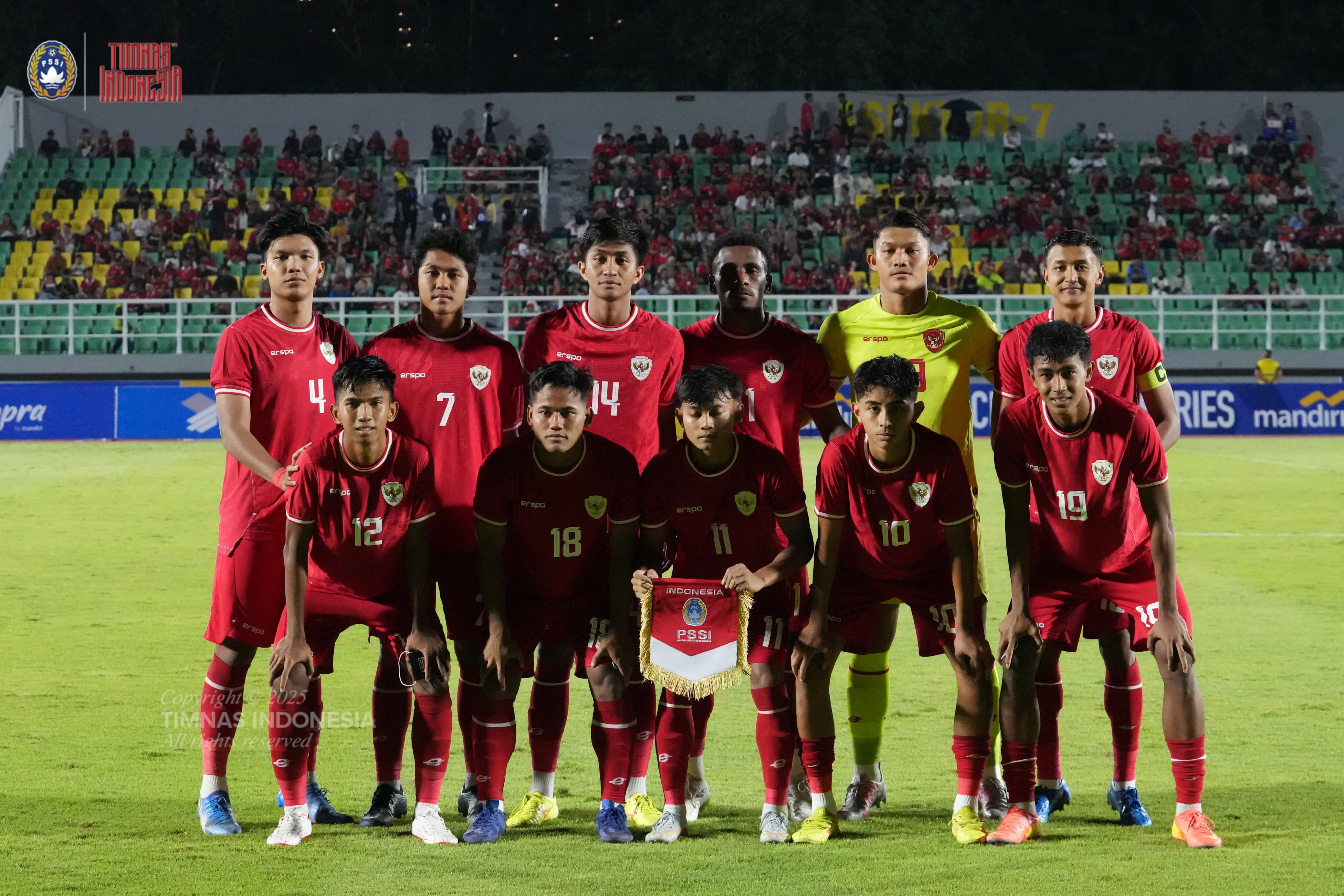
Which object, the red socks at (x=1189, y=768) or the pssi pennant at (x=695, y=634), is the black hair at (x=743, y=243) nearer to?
the pssi pennant at (x=695, y=634)

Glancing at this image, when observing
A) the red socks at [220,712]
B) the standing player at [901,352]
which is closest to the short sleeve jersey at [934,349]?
the standing player at [901,352]

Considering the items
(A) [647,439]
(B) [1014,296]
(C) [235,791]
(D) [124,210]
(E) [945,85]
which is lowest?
(C) [235,791]

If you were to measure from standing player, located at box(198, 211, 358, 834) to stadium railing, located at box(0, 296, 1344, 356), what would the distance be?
67.3ft

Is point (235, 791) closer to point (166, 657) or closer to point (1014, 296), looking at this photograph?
point (166, 657)

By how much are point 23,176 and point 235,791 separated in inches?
1326

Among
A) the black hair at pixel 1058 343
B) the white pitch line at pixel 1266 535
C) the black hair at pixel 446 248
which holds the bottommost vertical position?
the white pitch line at pixel 1266 535

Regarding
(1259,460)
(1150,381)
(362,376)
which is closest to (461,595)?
(362,376)

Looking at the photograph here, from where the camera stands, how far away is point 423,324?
19.1 ft

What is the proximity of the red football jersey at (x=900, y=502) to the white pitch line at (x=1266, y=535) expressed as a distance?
9401 mm

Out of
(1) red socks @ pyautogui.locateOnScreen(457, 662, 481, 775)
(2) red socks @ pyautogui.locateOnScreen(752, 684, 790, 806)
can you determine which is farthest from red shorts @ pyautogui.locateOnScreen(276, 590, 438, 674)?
(2) red socks @ pyautogui.locateOnScreen(752, 684, 790, 806)

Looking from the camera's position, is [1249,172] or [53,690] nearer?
[53,690]

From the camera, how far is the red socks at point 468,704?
215 inches

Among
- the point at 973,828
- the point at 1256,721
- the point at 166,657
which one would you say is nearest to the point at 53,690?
the point at 166,657

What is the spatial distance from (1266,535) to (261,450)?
11.1m
